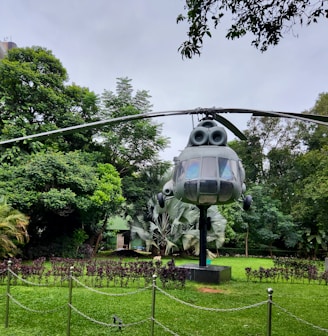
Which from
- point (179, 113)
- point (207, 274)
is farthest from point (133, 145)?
point (179, 113)

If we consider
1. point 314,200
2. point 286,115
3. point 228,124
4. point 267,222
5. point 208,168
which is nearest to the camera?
point 286,115

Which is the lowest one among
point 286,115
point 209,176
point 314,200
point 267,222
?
point 267,222

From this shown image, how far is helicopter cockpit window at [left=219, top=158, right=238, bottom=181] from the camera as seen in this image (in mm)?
8188

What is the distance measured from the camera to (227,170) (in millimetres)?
8297

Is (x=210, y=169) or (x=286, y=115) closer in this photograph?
(x=286, y=115)

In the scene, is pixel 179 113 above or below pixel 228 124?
below

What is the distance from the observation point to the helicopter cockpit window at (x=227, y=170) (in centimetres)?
819

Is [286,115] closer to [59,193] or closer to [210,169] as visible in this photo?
[210,169]

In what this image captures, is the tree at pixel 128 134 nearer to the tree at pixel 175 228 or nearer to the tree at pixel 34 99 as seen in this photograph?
the tree at pixel 34 99

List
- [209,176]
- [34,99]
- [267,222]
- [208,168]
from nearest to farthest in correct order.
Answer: [209,176] < [208,168] < [34,99] < [267,222]

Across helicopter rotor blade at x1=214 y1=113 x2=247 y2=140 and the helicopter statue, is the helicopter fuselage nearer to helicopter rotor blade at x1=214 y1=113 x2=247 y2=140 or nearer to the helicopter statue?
the helicopter statue

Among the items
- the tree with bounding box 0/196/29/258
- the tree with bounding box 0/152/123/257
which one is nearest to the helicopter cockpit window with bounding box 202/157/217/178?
the tree with bounding box 0/196/29/258

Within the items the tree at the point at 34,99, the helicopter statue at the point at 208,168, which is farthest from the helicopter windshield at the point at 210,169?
the tree at the point at 34,99

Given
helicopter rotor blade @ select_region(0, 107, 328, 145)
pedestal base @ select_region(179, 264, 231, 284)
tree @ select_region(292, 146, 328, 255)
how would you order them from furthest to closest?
tree @ select_region(292, 146, 328, 255) → pedestal base @ select_region(179, 264, 231, 284) → helicopter rotor blade @ select_region(0, 107, 328, 145)
